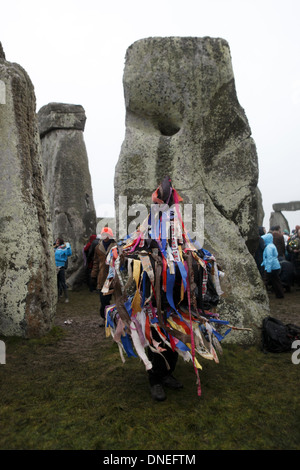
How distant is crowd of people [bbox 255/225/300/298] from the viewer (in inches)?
278

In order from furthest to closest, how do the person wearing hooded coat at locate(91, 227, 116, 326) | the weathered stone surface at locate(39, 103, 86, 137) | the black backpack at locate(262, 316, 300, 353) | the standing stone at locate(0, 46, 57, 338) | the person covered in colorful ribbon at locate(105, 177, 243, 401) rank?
the weathered stone surface at locate(39, 103, 86, 137) → the person wearing hooded coat at locate(91, 227, 116, 326) → the standing stone at locate(0, 46, 57, 338) → the black backpack at locate(262, 316, 300, 353) → the person covered in colorful ribbon at locate(105, 177, 243, 401)

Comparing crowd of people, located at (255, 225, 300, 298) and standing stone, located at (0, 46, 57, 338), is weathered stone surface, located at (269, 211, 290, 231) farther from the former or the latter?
standing stone, located at (0, 46, 57, 338)

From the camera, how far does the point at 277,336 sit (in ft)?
12.9

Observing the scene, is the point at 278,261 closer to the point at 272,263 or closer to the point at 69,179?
the point at 272,263

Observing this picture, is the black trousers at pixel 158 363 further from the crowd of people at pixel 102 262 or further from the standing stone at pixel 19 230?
the crowd of people at pixel 102 262

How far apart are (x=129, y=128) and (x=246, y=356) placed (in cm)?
307

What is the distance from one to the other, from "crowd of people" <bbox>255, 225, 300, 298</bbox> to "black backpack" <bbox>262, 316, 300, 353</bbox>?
3030 millimetres

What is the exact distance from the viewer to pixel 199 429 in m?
2.30

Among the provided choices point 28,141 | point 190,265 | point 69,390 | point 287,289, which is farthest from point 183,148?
point 287,289

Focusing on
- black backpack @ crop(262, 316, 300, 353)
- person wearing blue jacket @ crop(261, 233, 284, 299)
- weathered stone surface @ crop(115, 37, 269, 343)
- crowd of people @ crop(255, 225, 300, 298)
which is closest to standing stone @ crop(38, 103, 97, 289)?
crowd of people @ crop(255, 225, 300, 298)

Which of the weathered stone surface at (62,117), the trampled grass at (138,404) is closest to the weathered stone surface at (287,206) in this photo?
the weathered stone surface at (62,117)

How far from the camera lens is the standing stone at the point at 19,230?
418cm

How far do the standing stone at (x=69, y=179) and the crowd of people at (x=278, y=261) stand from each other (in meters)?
4.43
